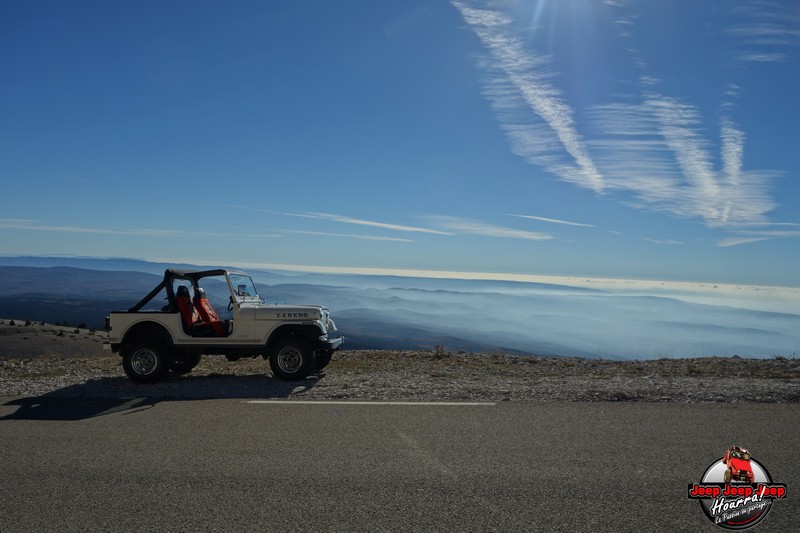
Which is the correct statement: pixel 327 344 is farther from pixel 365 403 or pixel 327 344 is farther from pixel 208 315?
pixel 365 403

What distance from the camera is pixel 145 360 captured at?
11.2m

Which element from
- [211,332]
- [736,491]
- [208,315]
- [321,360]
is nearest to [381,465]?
[736,491]

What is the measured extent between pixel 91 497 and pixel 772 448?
6.63m

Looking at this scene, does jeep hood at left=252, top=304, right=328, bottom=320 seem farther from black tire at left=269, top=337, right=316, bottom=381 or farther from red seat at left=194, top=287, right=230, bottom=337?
red seat at left=194, top=287, right=230, bottom=337

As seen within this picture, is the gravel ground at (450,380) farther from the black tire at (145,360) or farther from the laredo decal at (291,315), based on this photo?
Answer: the laredo decal at (291,315)

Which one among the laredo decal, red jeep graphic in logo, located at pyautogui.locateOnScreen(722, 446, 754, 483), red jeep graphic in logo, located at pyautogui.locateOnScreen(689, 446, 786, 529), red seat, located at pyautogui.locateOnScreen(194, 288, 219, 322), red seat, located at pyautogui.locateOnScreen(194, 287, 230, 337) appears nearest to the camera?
red jeep graphic in logo, located at pyautogui.locateOnScreen(689, 446, 786, 529)

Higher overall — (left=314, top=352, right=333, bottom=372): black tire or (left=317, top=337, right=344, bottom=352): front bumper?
(left=317, top=337, right=344, bottom=352): front bumper

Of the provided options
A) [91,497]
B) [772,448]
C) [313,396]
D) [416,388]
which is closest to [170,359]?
[313,396]

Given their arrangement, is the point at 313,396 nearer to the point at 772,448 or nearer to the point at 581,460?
the point at 581,460

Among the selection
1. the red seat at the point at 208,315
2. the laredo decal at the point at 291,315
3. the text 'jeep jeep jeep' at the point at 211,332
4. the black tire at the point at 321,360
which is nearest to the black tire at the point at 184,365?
the text 'jeep jeep jeep' at the point at 211,332

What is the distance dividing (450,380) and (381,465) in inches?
229

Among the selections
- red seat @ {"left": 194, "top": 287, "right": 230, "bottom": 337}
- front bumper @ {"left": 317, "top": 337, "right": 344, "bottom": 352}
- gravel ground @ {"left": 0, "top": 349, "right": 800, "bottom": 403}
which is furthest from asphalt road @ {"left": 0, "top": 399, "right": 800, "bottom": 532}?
red seat @ {"left": 194, "top": 287, "right": 230, "bottom": 337}

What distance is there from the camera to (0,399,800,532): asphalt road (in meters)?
4.20

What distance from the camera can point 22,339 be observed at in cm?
3344
